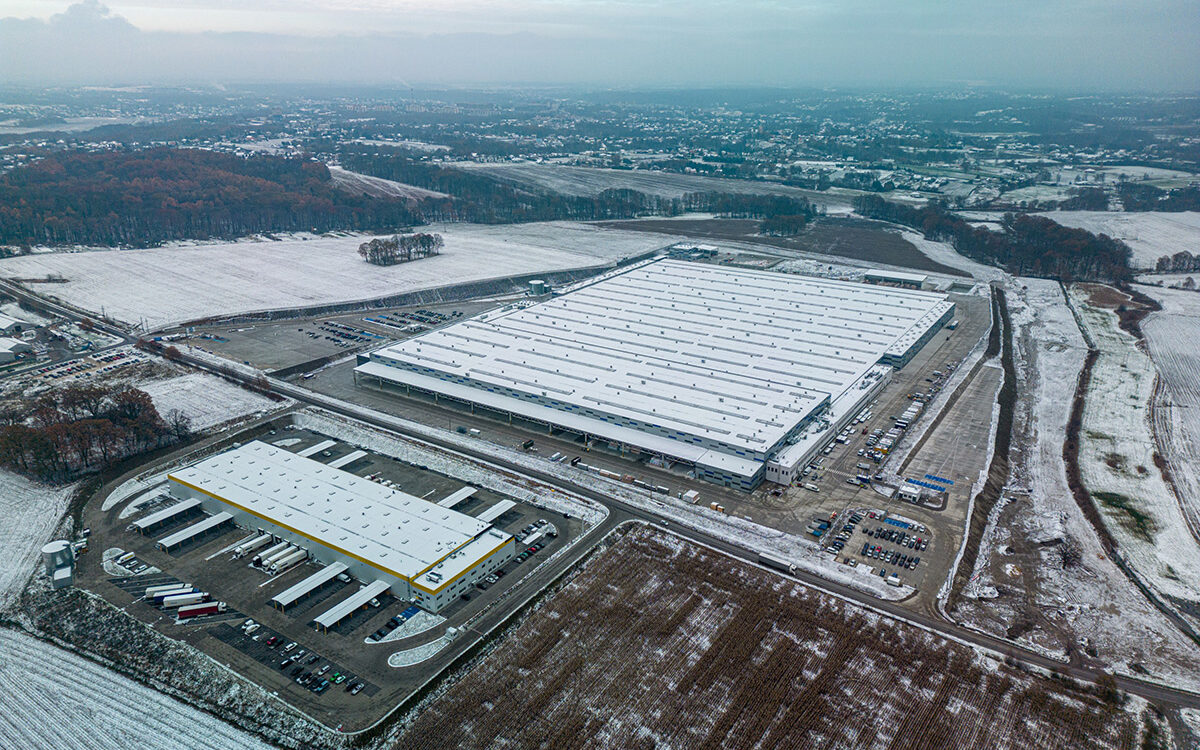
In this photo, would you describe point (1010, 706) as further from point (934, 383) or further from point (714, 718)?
point (934, 383)

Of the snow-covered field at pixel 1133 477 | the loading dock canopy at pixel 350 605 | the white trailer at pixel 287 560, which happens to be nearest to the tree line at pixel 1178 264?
the snow-covered field at pixel 1133 477

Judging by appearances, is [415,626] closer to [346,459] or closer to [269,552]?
[269,552]

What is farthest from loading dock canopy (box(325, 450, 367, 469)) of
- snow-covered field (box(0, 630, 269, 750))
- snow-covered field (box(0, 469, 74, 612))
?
snow-covered field (box(0, 630, 269, 750))

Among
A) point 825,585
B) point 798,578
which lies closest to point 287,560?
point 798,578

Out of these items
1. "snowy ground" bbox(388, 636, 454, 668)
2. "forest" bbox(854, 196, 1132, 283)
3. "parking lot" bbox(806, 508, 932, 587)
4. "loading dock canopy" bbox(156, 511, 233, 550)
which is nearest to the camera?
"snowy ground" bbox(388, 636, 454, 668)

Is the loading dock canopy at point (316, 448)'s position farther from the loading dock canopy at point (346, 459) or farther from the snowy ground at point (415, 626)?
the snowy ground at point (415, 626)

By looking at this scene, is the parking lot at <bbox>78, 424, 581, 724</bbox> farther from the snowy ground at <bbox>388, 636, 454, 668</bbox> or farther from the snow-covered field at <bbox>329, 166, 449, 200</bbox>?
the snow-covered field at <bbox>329, 166, 449, 200</bbox>
